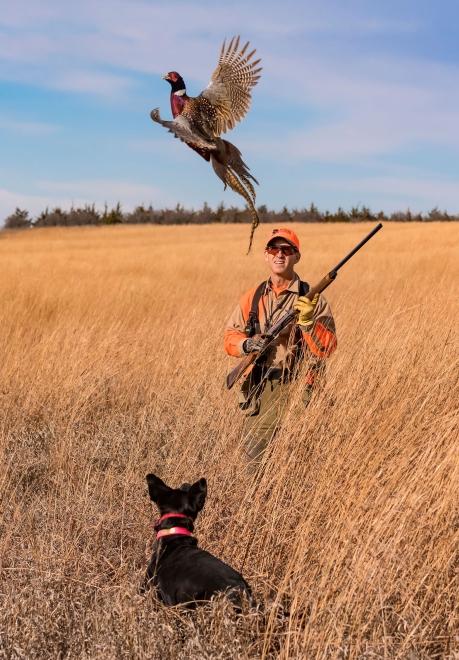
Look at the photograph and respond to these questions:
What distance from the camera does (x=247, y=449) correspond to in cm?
459

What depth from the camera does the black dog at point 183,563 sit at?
112 inches

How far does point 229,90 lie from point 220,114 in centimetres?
23

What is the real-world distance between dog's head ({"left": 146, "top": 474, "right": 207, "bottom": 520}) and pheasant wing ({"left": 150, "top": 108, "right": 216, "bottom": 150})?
1.70 meters

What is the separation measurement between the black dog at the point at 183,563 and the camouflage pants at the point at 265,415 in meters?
1.04

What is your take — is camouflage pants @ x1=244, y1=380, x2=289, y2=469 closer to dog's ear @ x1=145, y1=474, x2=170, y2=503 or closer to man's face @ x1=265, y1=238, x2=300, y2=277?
man's face @ x1=265, y1=238, x2=300, y2=277

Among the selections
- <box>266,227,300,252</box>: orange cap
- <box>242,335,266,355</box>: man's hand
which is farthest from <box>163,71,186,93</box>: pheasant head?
<box>242,335,266,355</box>: man's hand

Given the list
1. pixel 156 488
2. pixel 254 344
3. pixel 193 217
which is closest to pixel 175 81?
pixel 254 344

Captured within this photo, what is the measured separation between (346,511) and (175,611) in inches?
35.5

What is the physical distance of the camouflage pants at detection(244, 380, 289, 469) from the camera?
4.53 meters

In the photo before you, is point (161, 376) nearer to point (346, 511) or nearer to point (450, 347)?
point (450, 347)

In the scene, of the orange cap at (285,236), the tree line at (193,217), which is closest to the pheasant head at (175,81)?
the orange cap at (285,236)

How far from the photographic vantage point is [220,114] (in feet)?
14.4

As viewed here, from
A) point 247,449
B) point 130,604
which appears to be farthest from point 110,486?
point 130,604

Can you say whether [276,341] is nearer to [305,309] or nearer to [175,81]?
[305,309]
